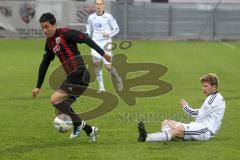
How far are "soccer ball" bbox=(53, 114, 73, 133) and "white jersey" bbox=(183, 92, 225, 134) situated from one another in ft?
6.73

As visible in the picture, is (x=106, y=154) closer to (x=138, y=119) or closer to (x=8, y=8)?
(x=138, y=119)

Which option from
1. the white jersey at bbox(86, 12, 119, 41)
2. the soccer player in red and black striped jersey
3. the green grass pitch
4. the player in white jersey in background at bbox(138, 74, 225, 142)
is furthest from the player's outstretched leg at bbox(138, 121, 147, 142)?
the white jersey at bbox(86, 12, 119, 41)

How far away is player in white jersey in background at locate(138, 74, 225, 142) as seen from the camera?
1106 centimetres

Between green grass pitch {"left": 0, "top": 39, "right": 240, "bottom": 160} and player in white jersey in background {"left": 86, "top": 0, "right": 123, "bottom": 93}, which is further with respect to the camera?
player in white jersey in background {"left": 86, "top": 0, "right": 123, "bottom": 93}

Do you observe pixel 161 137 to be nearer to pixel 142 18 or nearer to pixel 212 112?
pixel 212 112

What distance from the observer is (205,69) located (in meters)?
26.2

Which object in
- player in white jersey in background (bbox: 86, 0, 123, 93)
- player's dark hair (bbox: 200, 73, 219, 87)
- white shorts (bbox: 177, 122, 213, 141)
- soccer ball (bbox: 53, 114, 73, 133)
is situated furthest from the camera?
player in white jersey in background (bbox: 86, 0, 123, 93)

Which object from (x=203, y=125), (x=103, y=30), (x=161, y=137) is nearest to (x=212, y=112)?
(x=203, y=125)

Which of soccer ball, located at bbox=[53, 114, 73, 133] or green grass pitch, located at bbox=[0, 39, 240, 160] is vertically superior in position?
soccer ball, located at bbox=[53, 114, 73, 133]

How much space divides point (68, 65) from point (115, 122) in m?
2.61

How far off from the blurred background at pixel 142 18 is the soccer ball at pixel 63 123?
3441cm

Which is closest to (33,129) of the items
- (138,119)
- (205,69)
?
(138,119)

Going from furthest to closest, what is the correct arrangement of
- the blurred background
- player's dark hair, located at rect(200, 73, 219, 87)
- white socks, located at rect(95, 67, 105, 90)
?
the blurred background
white socks, located at rect(95, 67, 105, 90)
player's dark hair, located at rect(200, 73, 219, 87)

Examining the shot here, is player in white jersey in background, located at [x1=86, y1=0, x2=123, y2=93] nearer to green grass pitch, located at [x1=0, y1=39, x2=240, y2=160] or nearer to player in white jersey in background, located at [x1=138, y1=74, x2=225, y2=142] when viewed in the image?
green grass pitch, located at [x1=0, y1=39, x2=240, y2=160]
